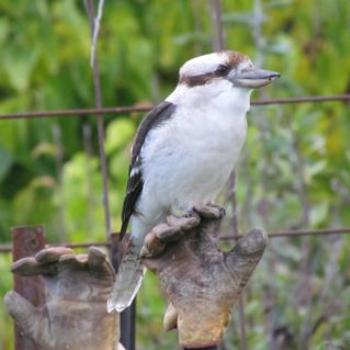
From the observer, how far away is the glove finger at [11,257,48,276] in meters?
3.09

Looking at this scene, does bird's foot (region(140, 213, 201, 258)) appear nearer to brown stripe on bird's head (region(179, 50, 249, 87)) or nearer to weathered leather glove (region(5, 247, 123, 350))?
weathered leather glove (region(5, 247, 123, 350))

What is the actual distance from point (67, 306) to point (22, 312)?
8cm

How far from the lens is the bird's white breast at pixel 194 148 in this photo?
152 inches

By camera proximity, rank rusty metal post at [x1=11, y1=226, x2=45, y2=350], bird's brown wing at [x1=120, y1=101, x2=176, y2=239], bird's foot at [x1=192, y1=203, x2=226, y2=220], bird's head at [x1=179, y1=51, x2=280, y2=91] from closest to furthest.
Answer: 1. bird's foot at [x1=192, y1=203, x2=226, y2=220]
2. rusty metal post at [x1=11, y1=226, x2=45, y2=350]
3. bird's head at [x1=179, y1=51, x2=280, y2=91]
4. bird's brown wing at [x1=120, y1=101, x2=176, y2=239]

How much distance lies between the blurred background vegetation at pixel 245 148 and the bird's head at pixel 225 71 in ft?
2.66

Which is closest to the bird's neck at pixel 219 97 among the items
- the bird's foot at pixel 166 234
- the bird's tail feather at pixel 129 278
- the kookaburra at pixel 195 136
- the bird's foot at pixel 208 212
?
the kookaburra at pixel 195 136

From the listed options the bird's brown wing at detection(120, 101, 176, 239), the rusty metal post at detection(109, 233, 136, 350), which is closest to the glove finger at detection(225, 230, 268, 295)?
the rusty metal post at detection(109, 233, 136, 350)

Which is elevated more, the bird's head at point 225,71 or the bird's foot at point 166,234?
the bird's head at point 225,71

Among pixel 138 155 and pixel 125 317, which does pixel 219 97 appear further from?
pixel 125 317

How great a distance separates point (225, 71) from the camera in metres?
3.85

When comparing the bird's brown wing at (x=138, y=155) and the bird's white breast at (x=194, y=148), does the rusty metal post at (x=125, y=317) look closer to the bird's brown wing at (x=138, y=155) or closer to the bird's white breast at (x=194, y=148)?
the bird's brown wing at (x=138, y=155)

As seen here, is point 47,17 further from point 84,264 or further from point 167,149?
point 84,264

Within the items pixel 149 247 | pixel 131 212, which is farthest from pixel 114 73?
pixel 149 247

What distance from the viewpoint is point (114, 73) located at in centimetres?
697
